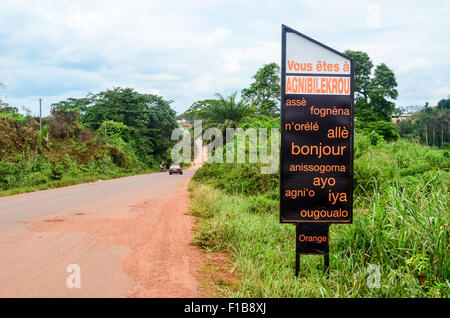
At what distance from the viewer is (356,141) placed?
12562 mm

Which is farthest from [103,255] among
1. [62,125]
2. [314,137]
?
[62,125]

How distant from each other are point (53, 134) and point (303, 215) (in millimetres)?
27303

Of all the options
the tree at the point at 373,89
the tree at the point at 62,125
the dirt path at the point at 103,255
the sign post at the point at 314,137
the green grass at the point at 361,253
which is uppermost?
the tree at the point at 373,89

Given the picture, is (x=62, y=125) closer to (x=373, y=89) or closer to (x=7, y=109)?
(x=7, y=109)

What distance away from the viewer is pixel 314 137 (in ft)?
14.9

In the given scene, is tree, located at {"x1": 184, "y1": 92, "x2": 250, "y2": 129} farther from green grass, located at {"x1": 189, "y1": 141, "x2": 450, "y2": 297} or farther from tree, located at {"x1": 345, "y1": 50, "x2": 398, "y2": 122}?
tree, located at {"x1": 345, "y1": 50, "x2": 398, "y2": 122}

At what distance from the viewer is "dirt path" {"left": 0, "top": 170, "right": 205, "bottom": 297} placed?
4223 mm

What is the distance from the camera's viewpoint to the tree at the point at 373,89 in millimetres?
36656

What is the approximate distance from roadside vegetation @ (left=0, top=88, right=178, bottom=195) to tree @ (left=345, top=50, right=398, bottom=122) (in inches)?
915

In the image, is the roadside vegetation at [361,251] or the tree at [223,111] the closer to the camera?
the roadside vegetation at [361,251]

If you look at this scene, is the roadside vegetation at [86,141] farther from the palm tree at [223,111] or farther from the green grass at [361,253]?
the green grass at [361,253]

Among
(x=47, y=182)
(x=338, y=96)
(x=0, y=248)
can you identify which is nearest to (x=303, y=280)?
(x=338, y=96)

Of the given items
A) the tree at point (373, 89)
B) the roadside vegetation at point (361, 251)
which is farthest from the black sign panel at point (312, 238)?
the tree at point (373, 89)
